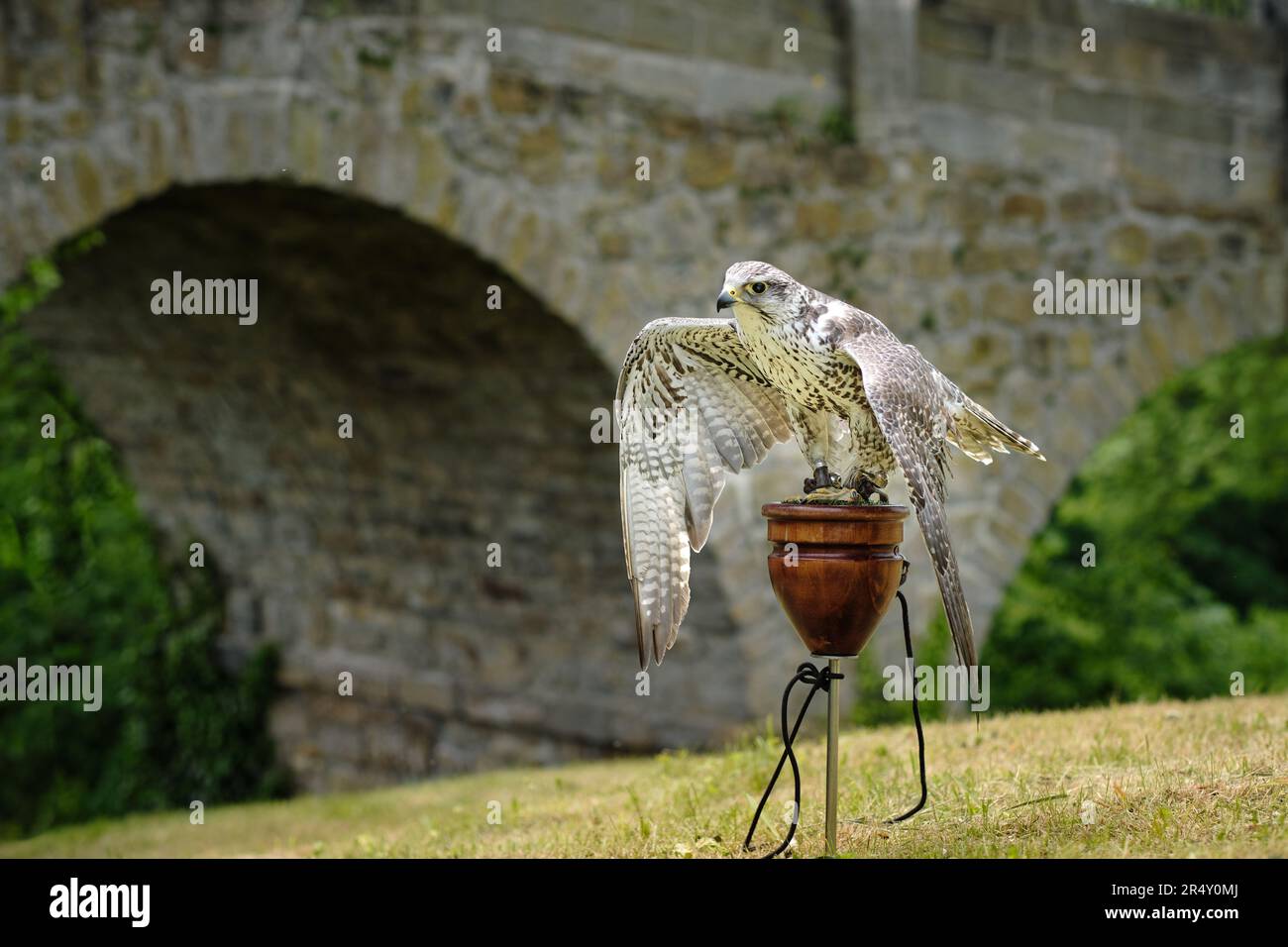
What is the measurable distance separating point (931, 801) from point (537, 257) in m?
3.21

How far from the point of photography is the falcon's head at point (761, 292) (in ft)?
10.7

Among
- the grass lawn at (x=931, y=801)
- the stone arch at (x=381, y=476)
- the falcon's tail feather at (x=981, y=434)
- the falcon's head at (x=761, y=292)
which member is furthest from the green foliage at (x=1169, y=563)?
the falcon's head at (x=761, y=292)

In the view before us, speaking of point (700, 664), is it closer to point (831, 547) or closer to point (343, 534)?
point (343, 534)

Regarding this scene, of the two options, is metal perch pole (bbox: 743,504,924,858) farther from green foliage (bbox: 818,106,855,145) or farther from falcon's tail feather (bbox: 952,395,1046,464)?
green foliage (bbox: 818,106,855,145)

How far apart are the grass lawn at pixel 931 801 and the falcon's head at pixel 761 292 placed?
138 centimetres

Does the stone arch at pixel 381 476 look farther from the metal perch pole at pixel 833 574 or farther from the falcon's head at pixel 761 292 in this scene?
the metal perch pole at pixel 833 574

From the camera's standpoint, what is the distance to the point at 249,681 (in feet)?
29.9

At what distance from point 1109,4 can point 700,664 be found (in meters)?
4.33

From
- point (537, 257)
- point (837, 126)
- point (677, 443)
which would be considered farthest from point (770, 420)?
point (837, 126)

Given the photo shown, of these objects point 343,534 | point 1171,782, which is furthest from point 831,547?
point 343,534

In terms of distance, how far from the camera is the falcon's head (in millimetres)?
3270

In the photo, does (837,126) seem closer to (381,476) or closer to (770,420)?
(381,476)

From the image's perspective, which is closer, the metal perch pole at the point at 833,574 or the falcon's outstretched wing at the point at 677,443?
the metal perch pole at the point at 833,574

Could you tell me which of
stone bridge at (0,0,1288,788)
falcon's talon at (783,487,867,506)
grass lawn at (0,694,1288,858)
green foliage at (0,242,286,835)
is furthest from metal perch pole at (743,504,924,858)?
green foliage at (0,242,286,835)
